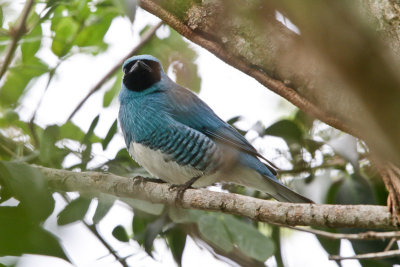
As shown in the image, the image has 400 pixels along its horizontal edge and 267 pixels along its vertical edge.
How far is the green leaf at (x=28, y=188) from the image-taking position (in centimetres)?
177

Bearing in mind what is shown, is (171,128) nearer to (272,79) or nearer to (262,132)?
(262,132)

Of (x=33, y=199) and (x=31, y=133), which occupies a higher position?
(x=33, y=199)

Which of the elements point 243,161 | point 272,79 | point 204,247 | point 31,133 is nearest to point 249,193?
point 243,161

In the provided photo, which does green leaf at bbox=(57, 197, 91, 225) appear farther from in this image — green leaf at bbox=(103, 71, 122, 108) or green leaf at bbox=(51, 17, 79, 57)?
green leaf at bbox=(103, 71, 122, 108)

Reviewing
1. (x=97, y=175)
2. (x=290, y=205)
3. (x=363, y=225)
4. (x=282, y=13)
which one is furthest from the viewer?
(x=97, y=175)

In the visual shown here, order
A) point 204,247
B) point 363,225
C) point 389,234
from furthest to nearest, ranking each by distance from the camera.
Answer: point 204,247
point 363,225
point 389,234

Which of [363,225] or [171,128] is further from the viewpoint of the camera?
[171,128]

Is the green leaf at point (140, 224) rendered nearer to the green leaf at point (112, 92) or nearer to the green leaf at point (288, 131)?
the green leaf at point (288, 131)

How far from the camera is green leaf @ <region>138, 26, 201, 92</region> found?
9.91 ft

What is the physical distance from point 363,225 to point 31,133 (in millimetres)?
2383

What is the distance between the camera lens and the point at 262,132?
3756 millimetres

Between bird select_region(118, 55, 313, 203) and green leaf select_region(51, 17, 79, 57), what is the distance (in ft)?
1.86

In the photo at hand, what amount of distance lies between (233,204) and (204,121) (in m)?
1.88

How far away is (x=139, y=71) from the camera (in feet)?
14.9
